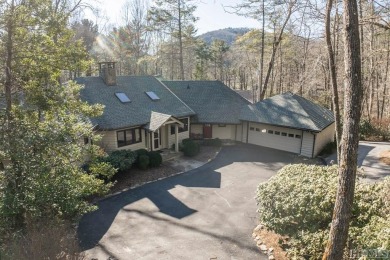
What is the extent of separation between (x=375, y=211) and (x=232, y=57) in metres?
44.8

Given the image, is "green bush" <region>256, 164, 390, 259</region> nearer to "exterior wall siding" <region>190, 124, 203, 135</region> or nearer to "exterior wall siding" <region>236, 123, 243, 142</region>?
"exterior wall siding" <region>236, 123, 243, 142</region>

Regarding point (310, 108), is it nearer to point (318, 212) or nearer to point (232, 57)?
point (318, 212)

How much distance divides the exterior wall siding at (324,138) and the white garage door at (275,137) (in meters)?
1.09

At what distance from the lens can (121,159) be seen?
48.9ft

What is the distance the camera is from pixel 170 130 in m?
19.6

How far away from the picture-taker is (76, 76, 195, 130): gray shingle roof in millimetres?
16906

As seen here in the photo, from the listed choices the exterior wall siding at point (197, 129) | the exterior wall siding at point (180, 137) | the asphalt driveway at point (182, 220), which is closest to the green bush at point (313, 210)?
the asphalt driveway at point (182, 220)

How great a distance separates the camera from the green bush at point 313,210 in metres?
6.76

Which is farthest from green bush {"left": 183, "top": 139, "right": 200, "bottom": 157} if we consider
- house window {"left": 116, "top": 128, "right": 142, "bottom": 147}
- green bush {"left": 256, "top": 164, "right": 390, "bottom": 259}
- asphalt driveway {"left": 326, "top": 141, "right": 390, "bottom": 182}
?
green bush {"left": 256, "top": 164, "right": 390, "bottom": 259}

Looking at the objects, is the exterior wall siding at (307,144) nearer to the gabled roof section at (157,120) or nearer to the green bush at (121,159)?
the gabled roof section at (157,120)

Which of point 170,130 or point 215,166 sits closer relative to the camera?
point 215,166

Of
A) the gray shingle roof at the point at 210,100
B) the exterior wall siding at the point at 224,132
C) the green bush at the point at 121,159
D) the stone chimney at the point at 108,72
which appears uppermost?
the stone chimney at the point at 108,72

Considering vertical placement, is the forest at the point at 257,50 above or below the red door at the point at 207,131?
above

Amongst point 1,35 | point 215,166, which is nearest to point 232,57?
point 215,166
